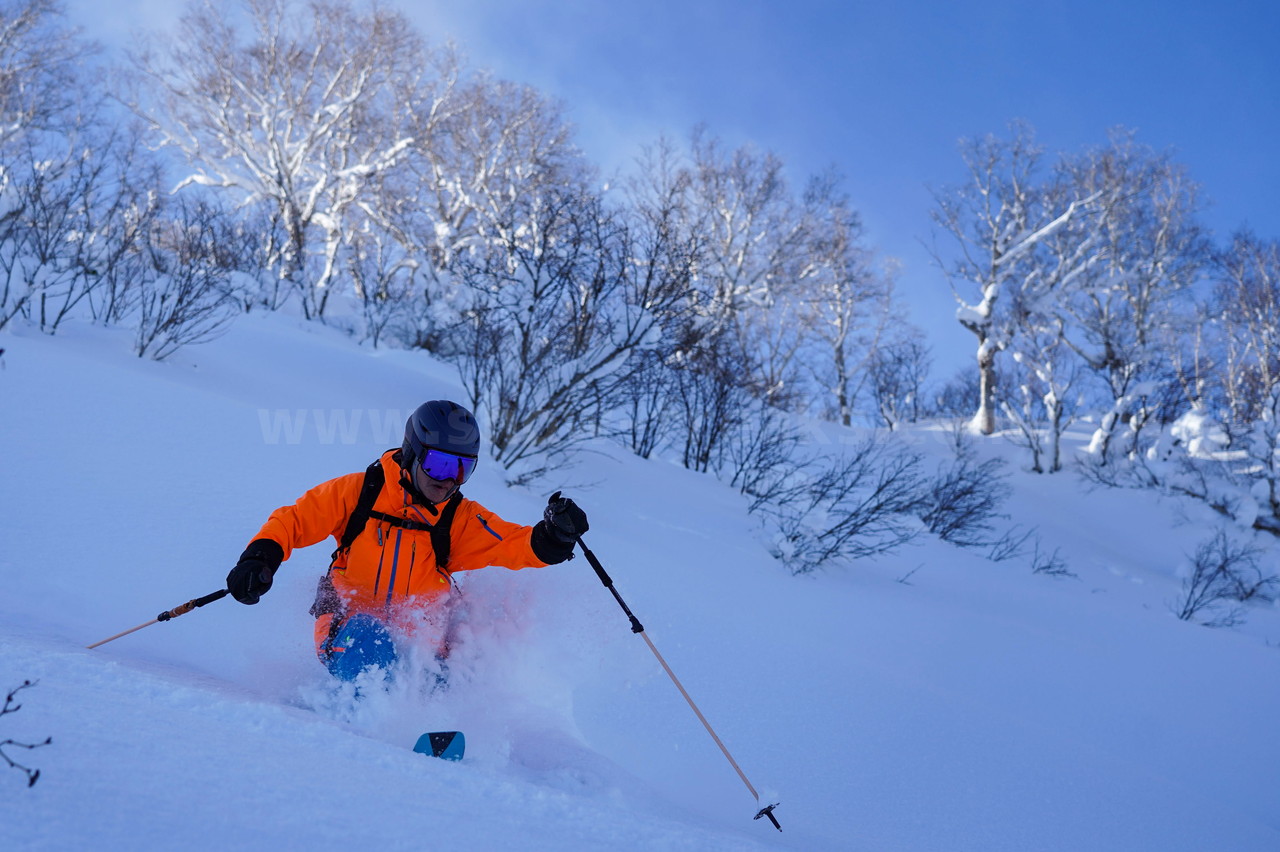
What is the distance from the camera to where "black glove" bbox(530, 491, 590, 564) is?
2.61 m

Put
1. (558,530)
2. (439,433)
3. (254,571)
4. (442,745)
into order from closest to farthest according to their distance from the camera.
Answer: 1. (442,745)
2. (254,571)
3. (439,433)
4. (558,530)

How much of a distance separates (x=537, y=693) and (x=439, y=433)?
3.86ft

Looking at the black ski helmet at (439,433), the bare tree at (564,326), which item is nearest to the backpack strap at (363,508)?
the black ski helmet at (439,433)

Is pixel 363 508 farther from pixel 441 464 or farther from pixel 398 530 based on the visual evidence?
pixel 441 464

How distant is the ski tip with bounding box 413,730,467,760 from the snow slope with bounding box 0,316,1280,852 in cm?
11

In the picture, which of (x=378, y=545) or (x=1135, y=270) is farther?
(x=1135, y=270)

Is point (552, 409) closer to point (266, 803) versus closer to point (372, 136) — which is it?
point (266, 803)

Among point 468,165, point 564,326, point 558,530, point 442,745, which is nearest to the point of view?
point 442,745

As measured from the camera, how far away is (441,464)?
8.42 ft

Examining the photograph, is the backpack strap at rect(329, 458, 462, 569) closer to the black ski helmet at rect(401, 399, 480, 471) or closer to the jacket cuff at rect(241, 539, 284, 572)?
the black ski helmet at rect(401, 399, 480, 471)

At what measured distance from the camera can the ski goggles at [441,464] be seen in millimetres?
2561

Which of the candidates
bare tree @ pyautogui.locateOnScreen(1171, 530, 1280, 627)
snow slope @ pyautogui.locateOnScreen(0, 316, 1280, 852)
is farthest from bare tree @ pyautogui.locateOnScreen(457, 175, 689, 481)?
bare tree @ pyautogui.locateOnScreen(1171, 530, 1280, 627)

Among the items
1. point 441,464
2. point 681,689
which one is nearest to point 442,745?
point 681,689

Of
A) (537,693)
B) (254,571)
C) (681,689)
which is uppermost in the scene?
(254,571)
